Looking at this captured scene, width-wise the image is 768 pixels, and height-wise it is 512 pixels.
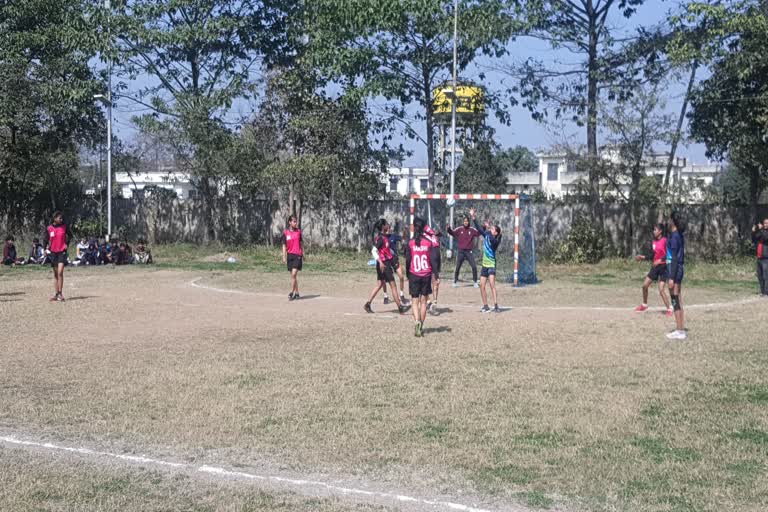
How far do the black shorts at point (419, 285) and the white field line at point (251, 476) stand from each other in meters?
6.86

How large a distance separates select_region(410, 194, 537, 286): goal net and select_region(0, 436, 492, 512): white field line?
15677 mm

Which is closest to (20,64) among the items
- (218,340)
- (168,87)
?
(168,87)

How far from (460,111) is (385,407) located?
78.9ft

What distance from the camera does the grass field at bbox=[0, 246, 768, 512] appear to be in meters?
6.54

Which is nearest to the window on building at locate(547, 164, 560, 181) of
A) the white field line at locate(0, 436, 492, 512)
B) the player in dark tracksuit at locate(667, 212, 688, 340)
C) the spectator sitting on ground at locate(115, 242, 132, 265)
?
the spectator sitting on ground at locate(115, 242, 132, 265)

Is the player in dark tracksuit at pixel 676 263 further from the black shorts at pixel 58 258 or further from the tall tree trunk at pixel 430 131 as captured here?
the tall tree trunk at pixel 430 131

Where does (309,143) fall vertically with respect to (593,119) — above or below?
below

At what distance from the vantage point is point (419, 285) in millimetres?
13680

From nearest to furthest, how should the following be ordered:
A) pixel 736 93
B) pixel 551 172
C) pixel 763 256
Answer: pixel 763 256 < pixel 736 93 < pixel 551 172

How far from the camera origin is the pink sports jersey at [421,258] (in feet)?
44.8

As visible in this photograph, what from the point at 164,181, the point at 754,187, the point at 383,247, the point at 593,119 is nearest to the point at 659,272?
the point at 383,247

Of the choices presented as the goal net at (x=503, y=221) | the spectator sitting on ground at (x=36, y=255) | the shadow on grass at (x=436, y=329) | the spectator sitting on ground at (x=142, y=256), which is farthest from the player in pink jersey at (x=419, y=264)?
the spectator sitting on ground at (x=36, y=255)

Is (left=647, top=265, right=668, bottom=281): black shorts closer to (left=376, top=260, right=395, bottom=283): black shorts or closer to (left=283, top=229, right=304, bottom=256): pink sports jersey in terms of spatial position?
(left=376, top=260, right=395, bottom=283): black shorts

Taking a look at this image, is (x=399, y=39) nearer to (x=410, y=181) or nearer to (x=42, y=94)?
(x=42, y=94)
